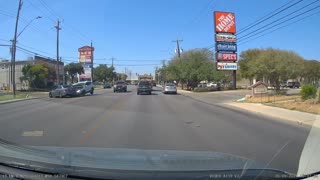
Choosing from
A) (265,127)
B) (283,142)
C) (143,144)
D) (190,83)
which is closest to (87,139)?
(143,144)

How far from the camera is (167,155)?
18.4 feet

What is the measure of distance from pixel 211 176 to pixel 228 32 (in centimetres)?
6205

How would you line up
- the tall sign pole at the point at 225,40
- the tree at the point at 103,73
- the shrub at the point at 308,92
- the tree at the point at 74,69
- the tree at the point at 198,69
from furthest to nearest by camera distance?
the tree at the point at 103,73 → the tree at the point at 74,69 → the tree at the point at 198,69 → the tall sign pole at the point at 225,40 → the shrub at the point at 308,92

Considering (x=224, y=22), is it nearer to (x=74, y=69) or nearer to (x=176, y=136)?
(x=176, y=136)

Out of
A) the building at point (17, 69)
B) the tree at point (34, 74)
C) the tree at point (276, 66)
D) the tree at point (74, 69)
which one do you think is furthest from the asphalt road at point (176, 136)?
the tree at point (74, 69)

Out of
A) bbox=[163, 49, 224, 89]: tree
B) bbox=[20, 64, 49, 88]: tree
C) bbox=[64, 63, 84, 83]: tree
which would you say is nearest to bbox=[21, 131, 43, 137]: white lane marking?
bbox=[163, 49, 224, 89]: tree

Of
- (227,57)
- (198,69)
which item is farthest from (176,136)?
(198,69)

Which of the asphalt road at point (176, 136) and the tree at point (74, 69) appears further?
the tree at point (74, 69)

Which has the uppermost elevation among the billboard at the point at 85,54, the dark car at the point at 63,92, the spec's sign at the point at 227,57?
the billboard at the point at 85,54

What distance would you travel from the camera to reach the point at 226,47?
65.0m

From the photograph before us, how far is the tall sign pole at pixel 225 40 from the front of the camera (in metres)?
64.3

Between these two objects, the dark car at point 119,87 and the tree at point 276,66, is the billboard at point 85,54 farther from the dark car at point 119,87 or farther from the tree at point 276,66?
the tree at point 276,66

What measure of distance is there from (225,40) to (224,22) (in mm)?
2447

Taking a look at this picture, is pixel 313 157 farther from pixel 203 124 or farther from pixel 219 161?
pixel 203 124
